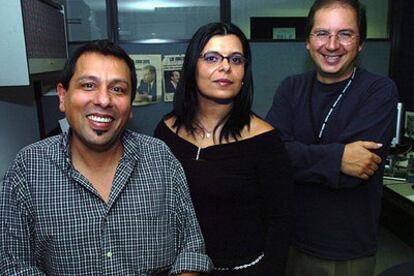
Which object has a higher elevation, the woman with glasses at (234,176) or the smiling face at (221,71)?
the smiling face at (221,71)

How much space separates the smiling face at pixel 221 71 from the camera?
44.4 inches

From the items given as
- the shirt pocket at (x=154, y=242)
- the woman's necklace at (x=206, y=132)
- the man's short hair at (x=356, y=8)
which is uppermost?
the man's short hair at (x=356, y=8)

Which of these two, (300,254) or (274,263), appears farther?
(300,254)

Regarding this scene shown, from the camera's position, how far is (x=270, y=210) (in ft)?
3.73

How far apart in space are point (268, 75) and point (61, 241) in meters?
2.09

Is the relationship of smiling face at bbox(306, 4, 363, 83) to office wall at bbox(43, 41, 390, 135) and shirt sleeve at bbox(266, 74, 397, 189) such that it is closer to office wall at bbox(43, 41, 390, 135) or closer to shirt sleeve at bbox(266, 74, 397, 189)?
shirt sleeve at bbox(266, 74, 397, 189)

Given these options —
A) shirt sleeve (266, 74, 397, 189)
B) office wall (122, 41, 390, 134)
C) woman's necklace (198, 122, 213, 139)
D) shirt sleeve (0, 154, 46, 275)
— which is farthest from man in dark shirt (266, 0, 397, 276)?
office wall (122, 41, 390, 134)

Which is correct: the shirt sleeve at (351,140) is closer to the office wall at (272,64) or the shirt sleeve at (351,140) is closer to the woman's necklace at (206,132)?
the woman's necklace at (206,132)

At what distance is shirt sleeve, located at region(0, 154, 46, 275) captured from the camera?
91cm

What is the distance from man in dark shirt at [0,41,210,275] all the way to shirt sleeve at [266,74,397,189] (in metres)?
0.38

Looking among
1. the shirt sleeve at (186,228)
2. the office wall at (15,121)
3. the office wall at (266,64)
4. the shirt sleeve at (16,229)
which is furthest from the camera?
the office wall at (266,64)

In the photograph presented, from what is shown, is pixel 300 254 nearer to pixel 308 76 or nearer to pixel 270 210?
pixel 270 210

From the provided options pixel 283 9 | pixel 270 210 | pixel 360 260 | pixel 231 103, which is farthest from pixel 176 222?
pixel 283 9

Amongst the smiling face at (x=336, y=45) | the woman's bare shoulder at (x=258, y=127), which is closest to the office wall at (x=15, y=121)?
the woman's bare shoulder at (x=258, y=127)
